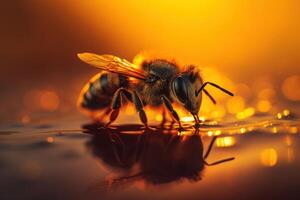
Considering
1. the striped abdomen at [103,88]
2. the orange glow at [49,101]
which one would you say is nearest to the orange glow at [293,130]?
the orange glow at [49,101]

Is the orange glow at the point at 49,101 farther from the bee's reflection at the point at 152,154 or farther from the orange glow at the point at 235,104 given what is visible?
the bee's reflection at the point at 152,154

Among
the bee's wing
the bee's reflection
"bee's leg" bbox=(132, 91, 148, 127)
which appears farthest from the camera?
the bee's wing

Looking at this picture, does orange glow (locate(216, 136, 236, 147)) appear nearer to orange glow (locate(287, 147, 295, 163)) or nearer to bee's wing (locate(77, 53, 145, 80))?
orange glow (locate(287, 147, 295, 163))

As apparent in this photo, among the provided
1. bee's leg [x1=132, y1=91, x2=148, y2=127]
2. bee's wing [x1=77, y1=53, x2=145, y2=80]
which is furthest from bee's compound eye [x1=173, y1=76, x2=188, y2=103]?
bee's wing [x1=77, y1=53, x2=145, y2=80]

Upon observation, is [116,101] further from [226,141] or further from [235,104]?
[226,141]

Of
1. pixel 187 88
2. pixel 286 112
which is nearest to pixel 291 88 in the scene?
pixel 187 88

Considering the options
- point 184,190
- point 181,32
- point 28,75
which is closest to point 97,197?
point 184,190

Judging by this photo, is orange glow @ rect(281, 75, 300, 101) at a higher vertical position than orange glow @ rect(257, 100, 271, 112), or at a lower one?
higher
